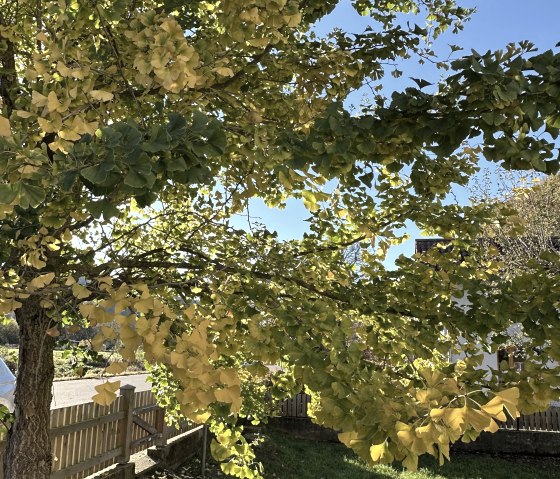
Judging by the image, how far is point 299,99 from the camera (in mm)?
3557

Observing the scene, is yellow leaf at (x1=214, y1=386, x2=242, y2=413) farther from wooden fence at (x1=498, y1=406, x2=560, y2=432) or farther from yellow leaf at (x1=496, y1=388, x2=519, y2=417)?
wooden fence at (x1=498, y1=406, x2=560, y2=432)

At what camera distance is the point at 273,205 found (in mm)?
4156

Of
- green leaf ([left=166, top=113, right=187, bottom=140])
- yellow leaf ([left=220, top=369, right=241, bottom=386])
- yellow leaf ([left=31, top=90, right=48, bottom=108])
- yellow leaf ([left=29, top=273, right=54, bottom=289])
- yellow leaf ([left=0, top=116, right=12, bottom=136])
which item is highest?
yellow leaf ([left=31, top=90, right=48, bottom=108])

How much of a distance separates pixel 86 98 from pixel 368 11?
2.80 metres

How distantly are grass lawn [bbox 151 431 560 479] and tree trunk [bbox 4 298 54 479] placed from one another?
4244 mm

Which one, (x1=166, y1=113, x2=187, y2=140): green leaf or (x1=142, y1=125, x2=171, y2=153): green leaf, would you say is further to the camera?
(x1=166, y1=113, x2=187, y2=140): green leaf

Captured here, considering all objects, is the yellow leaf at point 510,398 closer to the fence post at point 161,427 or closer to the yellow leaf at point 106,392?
the yellow leaf at point 106,392

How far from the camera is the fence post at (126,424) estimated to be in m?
7.22

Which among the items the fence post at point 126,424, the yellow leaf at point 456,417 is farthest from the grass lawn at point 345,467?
the yellow leaf at point 456,417

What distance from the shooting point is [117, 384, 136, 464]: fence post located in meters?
7.22

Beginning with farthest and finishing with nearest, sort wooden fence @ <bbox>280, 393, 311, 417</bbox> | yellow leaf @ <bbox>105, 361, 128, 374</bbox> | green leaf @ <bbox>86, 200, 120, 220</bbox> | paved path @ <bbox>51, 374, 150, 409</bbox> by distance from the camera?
paved path @ <bbox>51, 374, 150, 409</bbox>
wooden fence @ <bbox>280, 393, 311, 417</bbox>
yellow leaf @ <bbox>105, 361, 128, 374</bbox>
green leaf @ <bbox>86, 200, 120, 220</bbox>

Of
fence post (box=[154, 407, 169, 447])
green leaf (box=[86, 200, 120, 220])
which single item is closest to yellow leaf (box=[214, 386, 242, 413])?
green leaf (box=[86, 200, 120, 220])

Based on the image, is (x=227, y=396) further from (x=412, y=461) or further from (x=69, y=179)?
(x=69, y=179)

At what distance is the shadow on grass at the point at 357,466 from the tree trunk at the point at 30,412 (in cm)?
569
